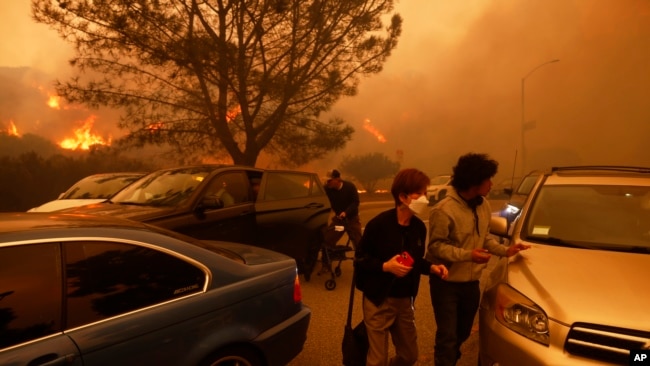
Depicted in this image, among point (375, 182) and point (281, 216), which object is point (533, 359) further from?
point (375, 182)

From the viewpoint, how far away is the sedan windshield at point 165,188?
479 centimetres

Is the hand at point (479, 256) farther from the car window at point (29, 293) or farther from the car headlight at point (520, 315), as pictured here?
the car window at point (29, 293)

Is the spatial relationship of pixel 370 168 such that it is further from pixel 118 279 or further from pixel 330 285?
pixel 118 279

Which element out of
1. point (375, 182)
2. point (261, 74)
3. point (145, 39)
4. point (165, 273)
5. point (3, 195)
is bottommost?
point (375, 182)

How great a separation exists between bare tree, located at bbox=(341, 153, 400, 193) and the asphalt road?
30.7m

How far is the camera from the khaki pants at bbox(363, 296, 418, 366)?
8.26 ft

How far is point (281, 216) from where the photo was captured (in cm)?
565

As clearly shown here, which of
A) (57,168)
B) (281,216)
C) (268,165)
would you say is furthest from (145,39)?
(57,168)

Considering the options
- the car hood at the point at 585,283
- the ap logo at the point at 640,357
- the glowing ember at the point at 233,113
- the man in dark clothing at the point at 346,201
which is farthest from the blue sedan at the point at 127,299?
the glowing ember at the point at 233,113

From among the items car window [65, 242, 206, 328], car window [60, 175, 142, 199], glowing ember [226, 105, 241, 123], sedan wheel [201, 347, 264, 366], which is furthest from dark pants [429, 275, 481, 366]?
glowing ember [226, 105, 241, 123]

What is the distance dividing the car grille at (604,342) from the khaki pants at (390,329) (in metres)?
0.87

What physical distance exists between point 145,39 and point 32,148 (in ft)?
38.4

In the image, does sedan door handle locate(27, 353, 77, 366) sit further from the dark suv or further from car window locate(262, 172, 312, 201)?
car window locate(262, 172, 312, 201)

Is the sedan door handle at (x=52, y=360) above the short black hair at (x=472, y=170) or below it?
below
